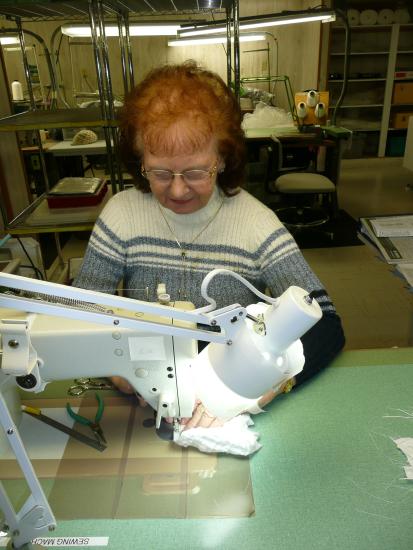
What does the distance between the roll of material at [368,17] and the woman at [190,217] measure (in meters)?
5.40

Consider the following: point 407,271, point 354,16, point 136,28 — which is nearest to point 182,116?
point 407,271

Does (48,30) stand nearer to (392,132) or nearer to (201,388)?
(392,132)

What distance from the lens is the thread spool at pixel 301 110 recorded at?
3.98 metres

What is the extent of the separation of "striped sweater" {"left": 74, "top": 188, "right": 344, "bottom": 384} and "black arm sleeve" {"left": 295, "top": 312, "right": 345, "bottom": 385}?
0.51ft

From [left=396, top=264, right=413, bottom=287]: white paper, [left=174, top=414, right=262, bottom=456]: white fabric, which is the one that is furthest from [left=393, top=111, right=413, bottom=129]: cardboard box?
[left=174, top=414, right=262, bottom=456]: white fabric

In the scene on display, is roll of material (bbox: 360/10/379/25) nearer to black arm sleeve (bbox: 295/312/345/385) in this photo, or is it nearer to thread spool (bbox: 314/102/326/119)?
thread spool (bbox: 314/102/326/119)

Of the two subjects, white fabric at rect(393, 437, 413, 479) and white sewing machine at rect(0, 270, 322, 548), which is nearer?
white sewing machine at rect(0, 270, 322, 548)

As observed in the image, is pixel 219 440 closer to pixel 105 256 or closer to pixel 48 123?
pixel 105 256

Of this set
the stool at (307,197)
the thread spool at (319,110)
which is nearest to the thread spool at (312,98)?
the thread spool at (319,110)

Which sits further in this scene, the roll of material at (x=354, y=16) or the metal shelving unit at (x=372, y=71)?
the metal shelving unit at (x=372, y=71)

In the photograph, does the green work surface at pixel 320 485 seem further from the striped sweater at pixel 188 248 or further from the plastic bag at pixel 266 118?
the plastic bag at pixel 266 118

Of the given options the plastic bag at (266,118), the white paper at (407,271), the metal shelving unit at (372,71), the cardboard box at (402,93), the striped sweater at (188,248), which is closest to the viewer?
the striped sweater at (188,248)

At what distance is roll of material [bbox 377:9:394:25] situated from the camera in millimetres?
5527

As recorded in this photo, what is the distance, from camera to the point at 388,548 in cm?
66
